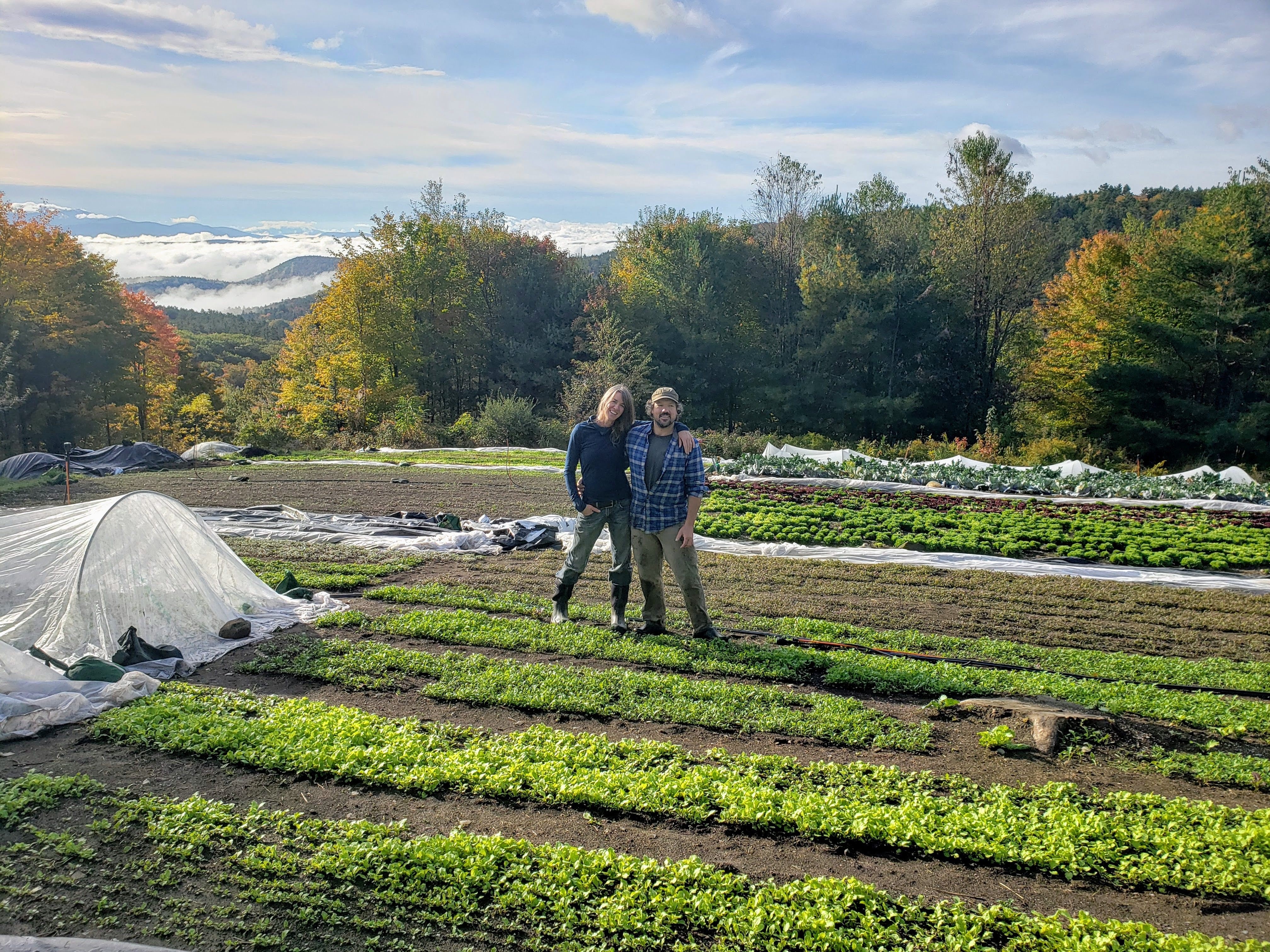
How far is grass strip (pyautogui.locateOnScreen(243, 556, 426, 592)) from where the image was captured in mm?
9594

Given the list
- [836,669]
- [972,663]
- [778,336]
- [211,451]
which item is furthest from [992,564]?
[778,336]

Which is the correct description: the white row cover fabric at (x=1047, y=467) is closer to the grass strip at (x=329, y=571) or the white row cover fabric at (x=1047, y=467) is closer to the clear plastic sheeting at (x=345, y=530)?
the clear plastic sheeting at (x=345, y=530)

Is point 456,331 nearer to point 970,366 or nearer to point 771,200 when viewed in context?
point 771,200

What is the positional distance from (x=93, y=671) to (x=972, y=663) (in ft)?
23.8

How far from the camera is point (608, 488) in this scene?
741 cm

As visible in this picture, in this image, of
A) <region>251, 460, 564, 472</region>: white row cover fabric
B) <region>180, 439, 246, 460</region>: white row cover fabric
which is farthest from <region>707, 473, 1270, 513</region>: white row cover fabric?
<region>180, 439, 246, 460</region>: white row cover fabric

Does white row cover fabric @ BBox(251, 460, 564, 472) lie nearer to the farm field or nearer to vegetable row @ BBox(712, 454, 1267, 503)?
vegetable row @ BBox(712, 454, 1267, 503)

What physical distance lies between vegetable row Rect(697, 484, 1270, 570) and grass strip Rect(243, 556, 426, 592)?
5.39m

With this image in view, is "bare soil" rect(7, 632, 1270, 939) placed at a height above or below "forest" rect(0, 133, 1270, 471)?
below

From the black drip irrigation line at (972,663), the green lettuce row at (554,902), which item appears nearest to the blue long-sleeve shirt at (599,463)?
the black drip irrigation line at (972,663)

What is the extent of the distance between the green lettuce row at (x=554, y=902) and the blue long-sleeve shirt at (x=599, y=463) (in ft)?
12.3

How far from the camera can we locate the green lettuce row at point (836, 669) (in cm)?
594

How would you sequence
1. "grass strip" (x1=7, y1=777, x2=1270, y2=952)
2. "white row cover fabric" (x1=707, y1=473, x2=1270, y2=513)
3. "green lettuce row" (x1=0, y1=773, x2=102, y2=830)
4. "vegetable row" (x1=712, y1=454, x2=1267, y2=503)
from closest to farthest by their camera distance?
"grass strip" (x1=7, y1=777, x2=1270, y2=952) → "green lettuce row" (x1=0, y1=773, x2=102, y2=830) → "white row cover fabric" (x1=707, y1=473, x2=1270, y2=513) → "vegetable row" (x1=712, y1=454, x2=1267, y2=503)

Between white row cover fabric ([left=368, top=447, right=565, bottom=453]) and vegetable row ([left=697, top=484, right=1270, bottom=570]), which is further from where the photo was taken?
white row cover fabric ([left=368, top=447, right=565, bottom=453])
